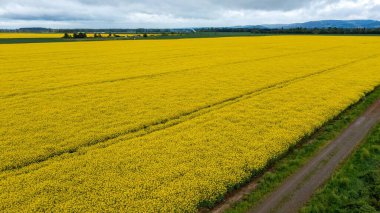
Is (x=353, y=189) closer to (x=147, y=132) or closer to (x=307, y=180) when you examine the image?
(x=307, y=180)

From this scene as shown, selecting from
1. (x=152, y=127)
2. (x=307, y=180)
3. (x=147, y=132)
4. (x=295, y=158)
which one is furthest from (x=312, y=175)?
(x=152, y=127)

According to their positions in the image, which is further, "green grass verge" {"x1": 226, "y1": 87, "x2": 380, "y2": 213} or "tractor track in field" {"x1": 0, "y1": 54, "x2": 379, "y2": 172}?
"tractor track in field" {"x1": 0, "y1": 54, "x2": 379, "y2": 172}

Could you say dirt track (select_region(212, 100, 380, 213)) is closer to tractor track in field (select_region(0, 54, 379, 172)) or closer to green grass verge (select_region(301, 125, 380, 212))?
green grass verge (select_region(301, 125, 380, 212))

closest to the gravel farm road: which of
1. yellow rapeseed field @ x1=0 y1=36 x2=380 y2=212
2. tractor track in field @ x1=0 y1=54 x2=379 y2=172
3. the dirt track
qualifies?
the dirt track

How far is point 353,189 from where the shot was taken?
9820mm

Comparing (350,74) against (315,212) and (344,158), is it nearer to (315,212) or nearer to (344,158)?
(344,158)

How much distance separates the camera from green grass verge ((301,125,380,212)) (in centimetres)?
894

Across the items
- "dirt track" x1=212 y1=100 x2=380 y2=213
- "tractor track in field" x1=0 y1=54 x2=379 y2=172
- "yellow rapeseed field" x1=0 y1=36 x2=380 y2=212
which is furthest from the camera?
"tractor track in field" x1=0 y1=54 x2=379 y2=172

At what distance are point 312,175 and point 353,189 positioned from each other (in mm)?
1327

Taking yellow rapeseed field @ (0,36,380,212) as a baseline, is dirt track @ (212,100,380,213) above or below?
below

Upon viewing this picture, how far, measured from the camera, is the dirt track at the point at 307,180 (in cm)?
905

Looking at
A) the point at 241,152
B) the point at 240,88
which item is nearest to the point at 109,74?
the point at 240,88

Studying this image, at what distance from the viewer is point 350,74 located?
2953 centimetres

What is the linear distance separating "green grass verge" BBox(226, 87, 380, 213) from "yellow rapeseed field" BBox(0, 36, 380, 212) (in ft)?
1.43
